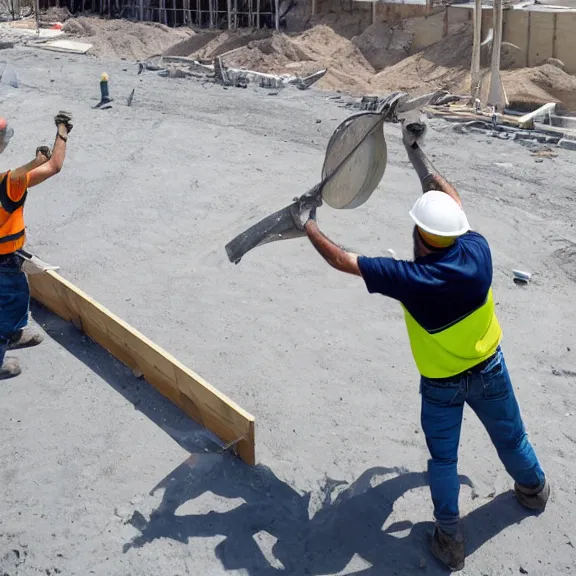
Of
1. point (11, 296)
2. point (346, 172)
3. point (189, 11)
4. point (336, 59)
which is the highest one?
point (189, 11)

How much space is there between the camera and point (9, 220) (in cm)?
554

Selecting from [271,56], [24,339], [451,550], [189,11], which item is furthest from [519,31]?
[451,550]

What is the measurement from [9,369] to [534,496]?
3699 millimetres

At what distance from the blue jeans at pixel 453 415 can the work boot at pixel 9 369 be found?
323 cm

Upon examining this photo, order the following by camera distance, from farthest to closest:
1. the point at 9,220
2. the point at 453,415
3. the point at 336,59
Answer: the point at 336,59, the point at 9,220, the point at 453,415

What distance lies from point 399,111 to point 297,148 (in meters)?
6.61

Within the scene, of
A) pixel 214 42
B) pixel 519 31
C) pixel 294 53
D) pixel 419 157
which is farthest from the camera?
pixel 214 42

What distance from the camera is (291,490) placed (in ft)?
15.0

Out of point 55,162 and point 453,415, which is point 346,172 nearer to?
point 453,415

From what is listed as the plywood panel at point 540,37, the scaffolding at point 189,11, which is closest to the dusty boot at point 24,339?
the plywood panel at point 540,37

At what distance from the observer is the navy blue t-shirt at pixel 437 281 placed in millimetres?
3590

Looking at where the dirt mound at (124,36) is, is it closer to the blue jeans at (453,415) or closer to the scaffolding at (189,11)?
the scaffolding at (189,11)

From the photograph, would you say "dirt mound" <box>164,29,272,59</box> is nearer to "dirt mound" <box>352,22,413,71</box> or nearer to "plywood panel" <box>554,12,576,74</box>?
"dirt mound" <box>352,22,413,71</box>

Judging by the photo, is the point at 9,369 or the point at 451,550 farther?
the point at 9,369
